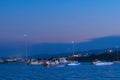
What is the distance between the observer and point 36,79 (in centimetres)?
5891

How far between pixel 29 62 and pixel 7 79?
84251 millimetres

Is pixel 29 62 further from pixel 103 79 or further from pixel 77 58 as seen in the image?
pixel 103 79

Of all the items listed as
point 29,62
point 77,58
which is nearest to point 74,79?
point 29,62

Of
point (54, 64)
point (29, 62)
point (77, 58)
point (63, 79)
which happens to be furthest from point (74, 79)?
point (77, 58)

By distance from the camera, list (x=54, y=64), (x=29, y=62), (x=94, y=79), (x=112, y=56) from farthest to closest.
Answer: (x=112, y=56) < (x=29, y=62) < (x=54, y=64) < (x=94, y=79)

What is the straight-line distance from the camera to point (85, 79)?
189ft

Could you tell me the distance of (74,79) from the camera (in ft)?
192

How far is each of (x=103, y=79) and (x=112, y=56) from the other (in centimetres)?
14399

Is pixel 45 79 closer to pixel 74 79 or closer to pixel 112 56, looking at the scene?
pixel 74 79

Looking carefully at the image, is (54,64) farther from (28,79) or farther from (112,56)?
(112,56)

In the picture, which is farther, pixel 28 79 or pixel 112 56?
pixel 112 56

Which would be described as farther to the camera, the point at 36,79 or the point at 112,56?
the point at 112,56

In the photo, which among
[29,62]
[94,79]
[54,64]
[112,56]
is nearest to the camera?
[94,79]

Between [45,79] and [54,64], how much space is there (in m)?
61.0
